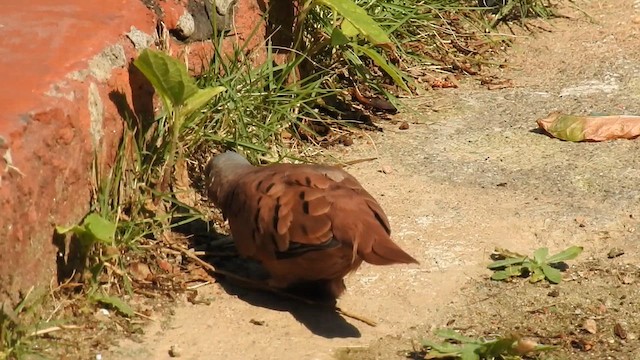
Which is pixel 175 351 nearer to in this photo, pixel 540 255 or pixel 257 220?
pixel 257 220

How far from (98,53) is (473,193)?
1.86m

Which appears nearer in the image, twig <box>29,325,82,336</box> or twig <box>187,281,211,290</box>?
twig <box>29,325,82,336</box>

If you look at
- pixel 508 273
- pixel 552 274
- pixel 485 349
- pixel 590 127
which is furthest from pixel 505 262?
pixel 590 127

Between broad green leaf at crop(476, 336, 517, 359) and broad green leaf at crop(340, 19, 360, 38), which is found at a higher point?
broad green leaf at crop(340, 19, 360, 38)

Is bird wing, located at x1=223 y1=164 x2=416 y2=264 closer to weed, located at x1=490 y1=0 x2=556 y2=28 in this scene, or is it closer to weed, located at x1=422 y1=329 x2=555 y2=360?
weed, located at x1=422 y1=329 x2=555 y2=360

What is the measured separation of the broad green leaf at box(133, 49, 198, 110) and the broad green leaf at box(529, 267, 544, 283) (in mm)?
1502

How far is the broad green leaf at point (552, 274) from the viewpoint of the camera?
A: 450cm

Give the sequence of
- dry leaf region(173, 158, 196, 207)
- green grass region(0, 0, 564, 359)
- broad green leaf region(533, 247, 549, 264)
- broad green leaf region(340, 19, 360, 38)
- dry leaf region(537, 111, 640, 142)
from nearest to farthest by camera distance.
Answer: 1. green grass region(0, 0, 564, 359)
2. broad green leaf region(533, 247, 549, 264)
3. dry leaf region(173, 158, 196, 207)
4. broad green leaf region(340, 19, 360, 38)
5. dry leaf region(537, 111, 640, 142)

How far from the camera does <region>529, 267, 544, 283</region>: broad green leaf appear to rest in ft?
14.8

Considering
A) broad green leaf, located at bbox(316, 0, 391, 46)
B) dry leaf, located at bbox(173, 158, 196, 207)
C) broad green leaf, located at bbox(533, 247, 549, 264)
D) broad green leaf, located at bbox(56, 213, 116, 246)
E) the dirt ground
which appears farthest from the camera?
broad green leaf, located at bbox(316, 0, 391, 46)

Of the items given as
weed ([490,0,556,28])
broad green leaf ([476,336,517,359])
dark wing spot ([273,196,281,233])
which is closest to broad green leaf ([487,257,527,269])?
broad green leaf ([476,336,517,359])

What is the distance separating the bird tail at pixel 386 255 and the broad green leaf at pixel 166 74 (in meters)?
1.02

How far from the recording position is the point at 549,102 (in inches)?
247

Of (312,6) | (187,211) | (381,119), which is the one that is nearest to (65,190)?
(187,211)
